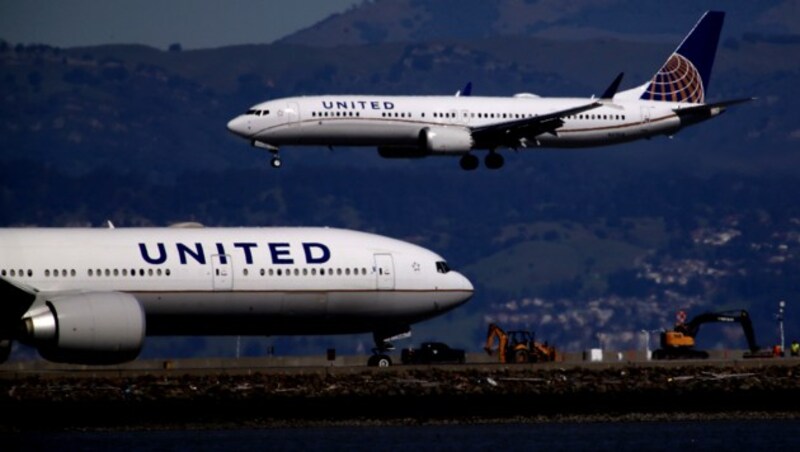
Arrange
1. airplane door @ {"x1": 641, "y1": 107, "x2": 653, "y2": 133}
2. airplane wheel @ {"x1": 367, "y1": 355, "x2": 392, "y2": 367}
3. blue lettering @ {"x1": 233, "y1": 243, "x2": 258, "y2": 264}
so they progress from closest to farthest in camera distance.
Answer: blue lettering @ {"x1": 233, "y1": 243, "x2": 258, "y2": 264} < airplane wheel @ {"x1": 367, "y1": 355, "x2": 392, "y2": 367} < airplane door @ {"x1": 641, "y1": 107, "x2": 653, "y2": 133}

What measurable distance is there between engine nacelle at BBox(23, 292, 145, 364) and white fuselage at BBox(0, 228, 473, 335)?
2670 mm

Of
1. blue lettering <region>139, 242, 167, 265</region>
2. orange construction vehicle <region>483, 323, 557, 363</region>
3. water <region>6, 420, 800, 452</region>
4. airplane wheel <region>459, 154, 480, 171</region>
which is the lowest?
water <region>6, 420, 800, 452</region>

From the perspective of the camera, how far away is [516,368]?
75.8m

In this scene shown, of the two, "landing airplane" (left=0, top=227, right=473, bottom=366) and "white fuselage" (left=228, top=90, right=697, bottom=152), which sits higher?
"white fuselage" (left=228, top=90, right=697, bottom=152)

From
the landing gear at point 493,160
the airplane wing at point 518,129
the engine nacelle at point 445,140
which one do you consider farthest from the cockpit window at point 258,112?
the landing gear at point 493,160

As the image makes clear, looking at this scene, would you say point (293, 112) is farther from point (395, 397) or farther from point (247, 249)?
point (395, 397)

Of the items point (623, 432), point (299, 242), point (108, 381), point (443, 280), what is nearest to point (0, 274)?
point (108, 381)

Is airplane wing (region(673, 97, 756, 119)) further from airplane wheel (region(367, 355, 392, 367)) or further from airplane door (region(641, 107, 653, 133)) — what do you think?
airplane wheel (region(367, 355, 392, 367))

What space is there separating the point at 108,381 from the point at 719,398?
62.9 ft

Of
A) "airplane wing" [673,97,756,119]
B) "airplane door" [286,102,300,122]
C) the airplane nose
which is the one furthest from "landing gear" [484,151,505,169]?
"airplane wing" [673,97,756,119]

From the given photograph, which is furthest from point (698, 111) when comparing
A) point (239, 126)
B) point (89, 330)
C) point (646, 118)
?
point (89, 330)

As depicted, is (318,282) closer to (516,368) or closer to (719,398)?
(516,368)

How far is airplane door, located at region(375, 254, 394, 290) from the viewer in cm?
7344

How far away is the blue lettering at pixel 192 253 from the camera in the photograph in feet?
235
